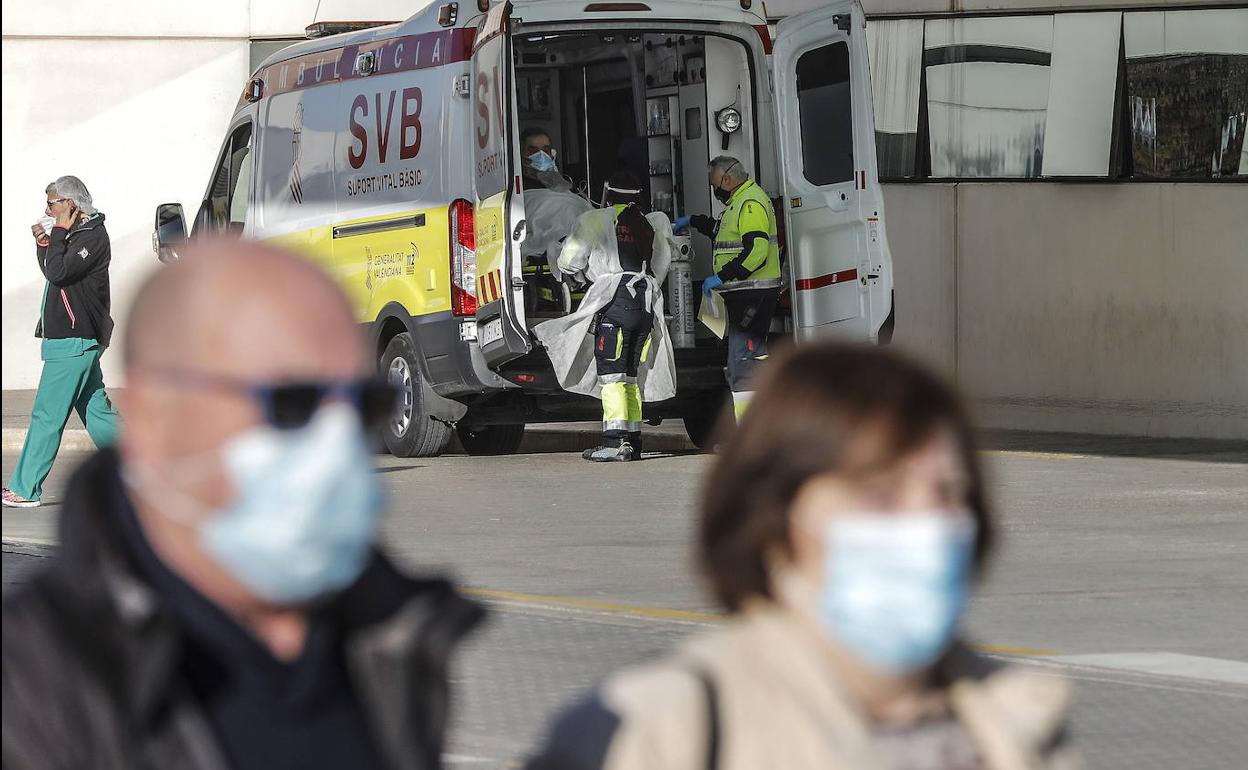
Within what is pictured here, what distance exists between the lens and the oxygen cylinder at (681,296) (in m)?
14.3

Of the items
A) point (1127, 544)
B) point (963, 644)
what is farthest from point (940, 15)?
point (963, 644)

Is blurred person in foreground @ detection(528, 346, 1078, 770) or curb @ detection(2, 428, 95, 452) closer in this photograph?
blurred person in foreground @ detection(528, 346, 1078, 770)

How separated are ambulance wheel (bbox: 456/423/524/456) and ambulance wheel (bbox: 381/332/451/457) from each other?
537mm

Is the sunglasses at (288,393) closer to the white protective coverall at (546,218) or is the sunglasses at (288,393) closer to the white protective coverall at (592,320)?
the white protective coverall at (592,320)

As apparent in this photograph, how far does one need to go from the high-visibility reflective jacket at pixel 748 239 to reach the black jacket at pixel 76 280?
12.6 feet

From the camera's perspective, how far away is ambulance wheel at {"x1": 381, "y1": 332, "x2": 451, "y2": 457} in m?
14.0

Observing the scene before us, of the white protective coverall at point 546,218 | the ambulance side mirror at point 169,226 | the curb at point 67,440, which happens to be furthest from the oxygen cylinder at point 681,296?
the curb at point 67,440

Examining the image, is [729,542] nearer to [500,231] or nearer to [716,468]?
[716,468]

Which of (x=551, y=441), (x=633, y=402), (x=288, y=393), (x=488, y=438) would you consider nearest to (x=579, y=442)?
(x=551, y=441)

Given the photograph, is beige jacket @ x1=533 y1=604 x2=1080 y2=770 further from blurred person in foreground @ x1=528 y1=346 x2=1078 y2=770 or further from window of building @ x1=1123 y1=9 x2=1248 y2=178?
window of building @ x1=1123 y1=9 x2=1248 y2=178

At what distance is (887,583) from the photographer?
6.79 feet

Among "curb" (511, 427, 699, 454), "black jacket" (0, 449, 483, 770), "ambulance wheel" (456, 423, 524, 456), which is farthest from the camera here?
"curb" (511, 427, 699, 454)

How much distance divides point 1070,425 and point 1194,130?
2317 mm

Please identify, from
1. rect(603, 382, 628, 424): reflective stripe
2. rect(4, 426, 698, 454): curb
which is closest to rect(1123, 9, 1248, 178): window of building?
rect(4, 426, 698, 454): curb
